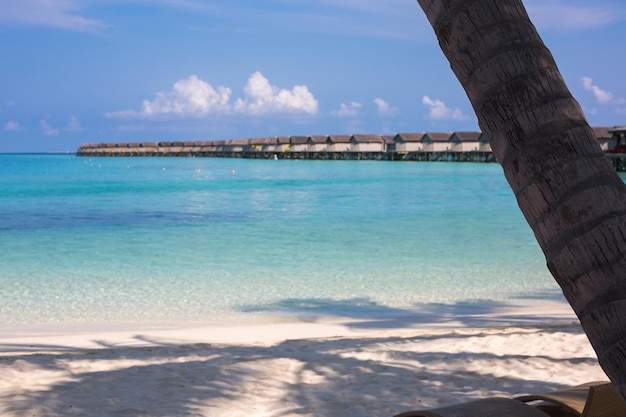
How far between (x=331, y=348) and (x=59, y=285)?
21.0 ft

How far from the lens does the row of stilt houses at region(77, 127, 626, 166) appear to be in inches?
2788

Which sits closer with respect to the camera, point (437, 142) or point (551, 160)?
point (551, 160)

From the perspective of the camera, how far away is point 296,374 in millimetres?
4684

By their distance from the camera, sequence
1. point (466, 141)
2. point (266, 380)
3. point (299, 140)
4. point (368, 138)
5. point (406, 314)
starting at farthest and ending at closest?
point (299, 140) < point (368, 138) < point (466, 141) < point (406, 314) < point (266, 380)

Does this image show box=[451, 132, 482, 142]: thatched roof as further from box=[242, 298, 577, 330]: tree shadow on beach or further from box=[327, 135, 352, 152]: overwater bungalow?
box=[242, 298, 577, 330]: tree shadow on beach

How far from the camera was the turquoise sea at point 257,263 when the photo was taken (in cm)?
922

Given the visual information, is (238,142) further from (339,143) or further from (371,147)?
(371,147)

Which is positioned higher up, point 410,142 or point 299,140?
point 299,140

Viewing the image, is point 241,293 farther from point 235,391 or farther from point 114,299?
point 235,391

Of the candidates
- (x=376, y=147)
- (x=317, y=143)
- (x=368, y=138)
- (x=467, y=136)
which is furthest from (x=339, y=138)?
(x=467, y=136)

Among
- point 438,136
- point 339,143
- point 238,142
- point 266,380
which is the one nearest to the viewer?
point 266,380

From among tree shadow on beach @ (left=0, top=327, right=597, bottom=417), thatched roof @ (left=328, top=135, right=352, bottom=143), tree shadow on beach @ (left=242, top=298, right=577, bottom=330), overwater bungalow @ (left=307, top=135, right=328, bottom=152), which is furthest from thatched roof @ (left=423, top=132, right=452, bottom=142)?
tree shadow on beach @ (left=0, top=327, right=597, bottom=417)

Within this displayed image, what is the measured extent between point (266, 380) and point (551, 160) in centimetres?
336

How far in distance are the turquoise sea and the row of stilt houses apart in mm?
38381
